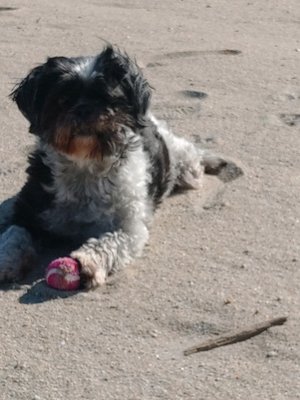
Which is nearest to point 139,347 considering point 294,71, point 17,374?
point 17,374

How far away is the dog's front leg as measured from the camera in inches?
250

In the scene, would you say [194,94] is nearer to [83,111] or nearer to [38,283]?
[83,111]

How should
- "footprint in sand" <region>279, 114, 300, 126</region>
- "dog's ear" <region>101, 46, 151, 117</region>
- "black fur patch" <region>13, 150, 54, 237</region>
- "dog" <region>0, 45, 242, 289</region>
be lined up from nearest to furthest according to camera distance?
"dog" <region>0, 45, 242, 289</region> < "dog's ear" <region>101, 46, 151, 117</region> < "black fur patch" <region>13, 150, 54, 237</region> < "footprint in sand" <region>279, 114, 300, 126</region>

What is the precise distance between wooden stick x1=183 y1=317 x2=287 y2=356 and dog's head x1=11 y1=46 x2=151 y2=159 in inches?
51.1

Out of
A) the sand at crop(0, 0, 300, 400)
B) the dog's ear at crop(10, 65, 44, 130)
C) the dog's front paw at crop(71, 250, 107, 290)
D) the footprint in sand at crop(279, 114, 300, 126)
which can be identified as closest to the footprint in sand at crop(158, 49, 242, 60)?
the sand at crop(0, 0, 300, 400)

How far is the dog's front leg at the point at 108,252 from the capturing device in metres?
6.34

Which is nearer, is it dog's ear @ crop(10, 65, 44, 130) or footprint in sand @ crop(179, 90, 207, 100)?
dog's ear @ crop(10, 65, 44, 130)

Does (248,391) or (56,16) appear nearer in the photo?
(248,391)

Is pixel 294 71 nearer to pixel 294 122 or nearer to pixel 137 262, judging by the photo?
pixel 294 122

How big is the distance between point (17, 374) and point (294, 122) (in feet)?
12.1

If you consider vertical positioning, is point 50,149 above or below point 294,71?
above

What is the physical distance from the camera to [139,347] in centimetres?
570

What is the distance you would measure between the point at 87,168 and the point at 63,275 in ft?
2.47

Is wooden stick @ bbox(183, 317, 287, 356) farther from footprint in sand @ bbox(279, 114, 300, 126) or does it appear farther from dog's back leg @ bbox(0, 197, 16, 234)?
footprint in sand @ bbox(279, 114, 300, 126)
